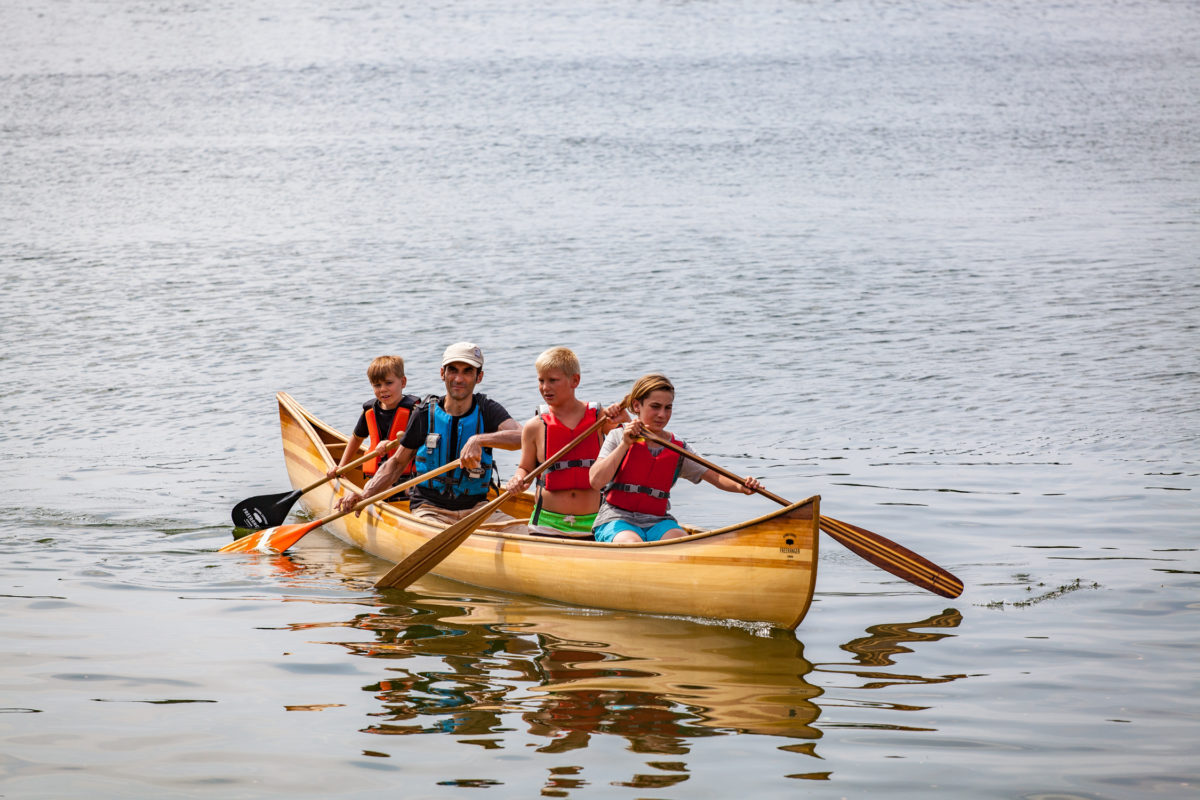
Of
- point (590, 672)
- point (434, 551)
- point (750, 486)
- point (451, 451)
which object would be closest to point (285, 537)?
point (451, 451)

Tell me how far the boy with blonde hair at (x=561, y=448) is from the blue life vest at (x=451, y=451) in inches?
26.1

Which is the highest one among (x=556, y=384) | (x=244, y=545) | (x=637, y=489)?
(x=556, y=384)

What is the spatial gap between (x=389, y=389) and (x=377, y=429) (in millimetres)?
413

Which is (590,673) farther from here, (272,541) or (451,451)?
(272,541)

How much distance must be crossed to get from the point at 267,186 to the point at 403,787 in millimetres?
29814

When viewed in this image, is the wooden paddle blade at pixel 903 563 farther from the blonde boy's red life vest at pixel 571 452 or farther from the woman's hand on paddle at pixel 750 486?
the blonde boy's red life vest at pixel 571 452

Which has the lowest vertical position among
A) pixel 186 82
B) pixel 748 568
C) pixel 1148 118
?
pixel 748 568

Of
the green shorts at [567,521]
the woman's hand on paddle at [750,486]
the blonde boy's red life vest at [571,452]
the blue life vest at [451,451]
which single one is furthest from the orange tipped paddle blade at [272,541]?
the woman's hand on paddle at [750,486]

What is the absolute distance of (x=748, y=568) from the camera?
21.8ft

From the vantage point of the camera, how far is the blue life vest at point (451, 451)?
8.32 meters

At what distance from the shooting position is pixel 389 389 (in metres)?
9.16

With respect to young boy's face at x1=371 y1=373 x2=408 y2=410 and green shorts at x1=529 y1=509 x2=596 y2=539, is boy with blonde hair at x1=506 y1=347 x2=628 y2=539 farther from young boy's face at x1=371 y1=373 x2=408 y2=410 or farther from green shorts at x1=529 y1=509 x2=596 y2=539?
young boy's face at x1=371 y1=373 x2=408 y2=410

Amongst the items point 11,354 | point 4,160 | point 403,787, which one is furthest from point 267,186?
point 403,787

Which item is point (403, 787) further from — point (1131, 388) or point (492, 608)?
point (1131, 388)
